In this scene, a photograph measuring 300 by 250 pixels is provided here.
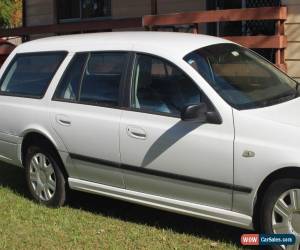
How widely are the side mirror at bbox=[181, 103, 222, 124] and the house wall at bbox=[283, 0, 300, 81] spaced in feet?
17.0

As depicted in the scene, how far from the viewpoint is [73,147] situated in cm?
566

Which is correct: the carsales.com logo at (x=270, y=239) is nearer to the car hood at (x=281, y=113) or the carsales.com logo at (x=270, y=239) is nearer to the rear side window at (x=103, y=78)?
the car hood at (x=281, y=113)

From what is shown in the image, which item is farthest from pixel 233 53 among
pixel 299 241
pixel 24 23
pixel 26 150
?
pixel 24 23

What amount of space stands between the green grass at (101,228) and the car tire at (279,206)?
50cm

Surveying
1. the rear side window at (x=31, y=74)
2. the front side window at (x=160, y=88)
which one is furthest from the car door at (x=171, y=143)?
the rear side window at (x=31, y=74)

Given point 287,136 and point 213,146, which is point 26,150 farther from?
point 287,136

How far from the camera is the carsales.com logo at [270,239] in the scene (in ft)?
14.2

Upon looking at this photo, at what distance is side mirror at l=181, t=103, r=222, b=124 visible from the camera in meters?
4.59

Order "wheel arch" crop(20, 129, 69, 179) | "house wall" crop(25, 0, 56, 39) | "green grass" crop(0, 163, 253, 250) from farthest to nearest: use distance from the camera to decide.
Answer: "house wall" crop(25, 0, 56, 39) → "wheel arch" crop(20, 129, 69, 179) → "green grass" crop(0, 163, 253, 250)

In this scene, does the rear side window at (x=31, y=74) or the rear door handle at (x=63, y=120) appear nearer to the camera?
the rear door handle at (x=63, y=120)

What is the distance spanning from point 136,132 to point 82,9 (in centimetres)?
1012

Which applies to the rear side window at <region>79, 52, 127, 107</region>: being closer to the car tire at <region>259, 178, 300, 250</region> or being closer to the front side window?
the front side window

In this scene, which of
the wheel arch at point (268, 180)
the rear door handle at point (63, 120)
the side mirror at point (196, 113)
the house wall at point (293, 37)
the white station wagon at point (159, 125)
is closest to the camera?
the wheel arch at point (268, 180)

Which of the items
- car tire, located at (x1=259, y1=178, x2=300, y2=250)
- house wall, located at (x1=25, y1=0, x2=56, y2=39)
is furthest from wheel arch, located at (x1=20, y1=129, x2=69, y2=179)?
house wall, located at (x1=25, y1=0, x2=56, y2=39)
